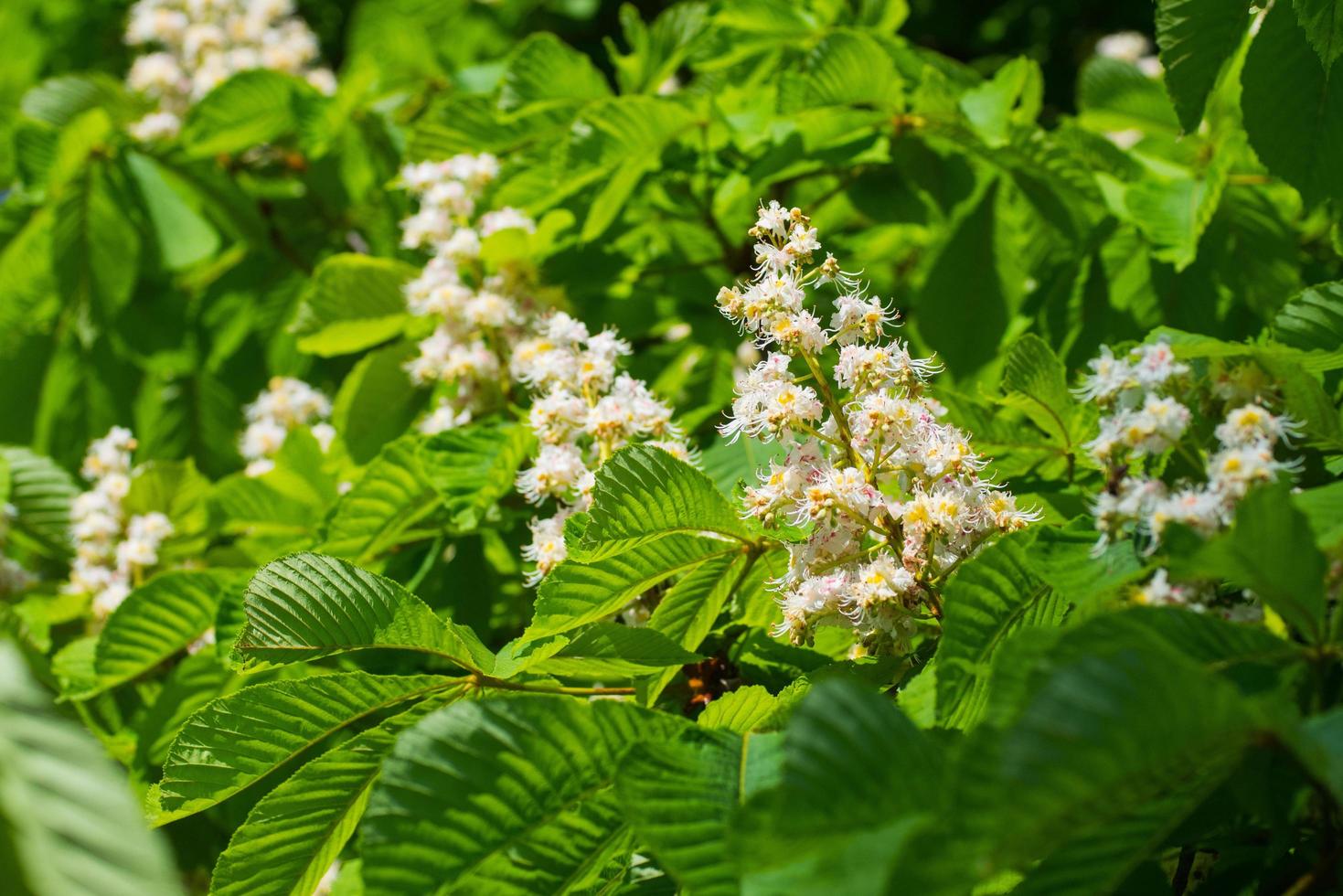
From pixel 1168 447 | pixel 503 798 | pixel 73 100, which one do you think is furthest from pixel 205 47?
pixel 1168 447

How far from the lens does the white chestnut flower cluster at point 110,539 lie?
2109 mm

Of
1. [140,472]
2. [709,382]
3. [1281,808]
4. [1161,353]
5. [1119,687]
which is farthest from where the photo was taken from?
[140,472]

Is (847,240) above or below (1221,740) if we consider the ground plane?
below

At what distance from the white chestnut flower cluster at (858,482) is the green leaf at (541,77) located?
42.8 inches

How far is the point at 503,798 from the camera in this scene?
0.95 meters

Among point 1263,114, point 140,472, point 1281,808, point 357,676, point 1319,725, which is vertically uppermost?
point 1263,114

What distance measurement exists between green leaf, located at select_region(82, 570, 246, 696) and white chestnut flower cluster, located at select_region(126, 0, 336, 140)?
1.41 metres

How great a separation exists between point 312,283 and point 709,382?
0.71 metres

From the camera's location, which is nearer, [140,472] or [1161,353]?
[1161,353]

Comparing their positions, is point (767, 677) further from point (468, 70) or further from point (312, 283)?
point (468, 70)

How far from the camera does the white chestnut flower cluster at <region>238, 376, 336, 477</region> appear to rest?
2.34 m

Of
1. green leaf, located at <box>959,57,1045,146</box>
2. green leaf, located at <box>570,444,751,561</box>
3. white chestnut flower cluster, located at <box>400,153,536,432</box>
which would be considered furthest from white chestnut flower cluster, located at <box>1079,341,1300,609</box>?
white chestnut flower cluster, located at <box>400,153,536,432</box>

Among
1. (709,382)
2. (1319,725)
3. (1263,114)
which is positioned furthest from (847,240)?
(1319,725)

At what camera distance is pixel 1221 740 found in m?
0.73
